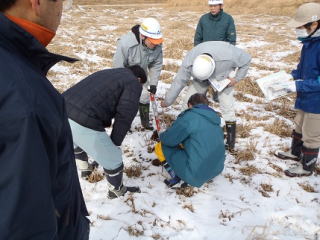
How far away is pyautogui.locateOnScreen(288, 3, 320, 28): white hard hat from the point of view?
369cm

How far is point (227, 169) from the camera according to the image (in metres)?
4.62

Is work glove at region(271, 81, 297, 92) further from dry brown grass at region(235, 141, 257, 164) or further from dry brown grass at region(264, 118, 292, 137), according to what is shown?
dry brown grass at region(264, 118, 292, 137)

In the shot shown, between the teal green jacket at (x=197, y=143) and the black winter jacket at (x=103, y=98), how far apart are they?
76cm

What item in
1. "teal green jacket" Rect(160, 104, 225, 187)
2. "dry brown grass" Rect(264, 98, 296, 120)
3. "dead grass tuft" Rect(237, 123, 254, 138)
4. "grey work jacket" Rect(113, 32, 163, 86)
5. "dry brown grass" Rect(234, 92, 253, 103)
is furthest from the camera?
"dry brown grass" Rect(234, 92, 253, 103)

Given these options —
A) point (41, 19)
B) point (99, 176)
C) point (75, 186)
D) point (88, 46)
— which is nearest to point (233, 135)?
point (99, 176)

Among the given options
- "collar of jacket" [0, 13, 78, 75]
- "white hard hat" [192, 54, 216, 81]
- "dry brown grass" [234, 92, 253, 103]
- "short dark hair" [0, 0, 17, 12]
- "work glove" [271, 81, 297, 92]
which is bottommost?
"dry brown grass" [234, 92, 253, 103]

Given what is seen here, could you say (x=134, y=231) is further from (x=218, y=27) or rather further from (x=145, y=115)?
(x=218, y=27)

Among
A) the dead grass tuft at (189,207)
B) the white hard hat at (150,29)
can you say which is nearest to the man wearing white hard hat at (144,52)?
the white hard hat at (150,29)

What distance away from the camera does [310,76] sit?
398 centimetres

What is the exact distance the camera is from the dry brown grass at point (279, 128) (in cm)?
Result: 570

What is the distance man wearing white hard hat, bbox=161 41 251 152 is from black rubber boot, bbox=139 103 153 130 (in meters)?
0.79

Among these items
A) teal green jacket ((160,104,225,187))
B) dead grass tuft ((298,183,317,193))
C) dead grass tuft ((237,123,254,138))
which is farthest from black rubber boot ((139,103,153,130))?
dead grass tuft ((298,183,317,193))

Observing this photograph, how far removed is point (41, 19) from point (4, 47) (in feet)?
0.71

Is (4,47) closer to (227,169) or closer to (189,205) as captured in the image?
(189,205)
